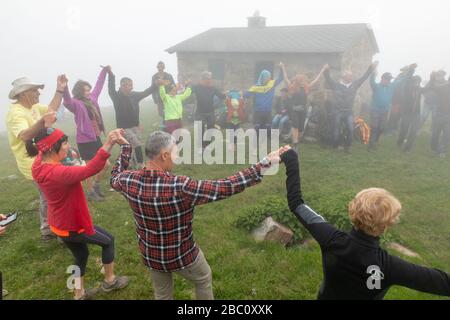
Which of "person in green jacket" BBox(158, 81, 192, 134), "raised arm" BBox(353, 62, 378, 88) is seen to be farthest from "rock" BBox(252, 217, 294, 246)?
"raised arm" BBox(353, 62, 378, 88)

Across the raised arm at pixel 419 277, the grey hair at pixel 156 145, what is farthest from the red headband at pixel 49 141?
the raised arm at pixel 419 277

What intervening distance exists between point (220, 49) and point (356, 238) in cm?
1825

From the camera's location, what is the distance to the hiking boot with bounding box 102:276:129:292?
4.46 m

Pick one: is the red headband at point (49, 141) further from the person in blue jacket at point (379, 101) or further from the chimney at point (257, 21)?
the chimney at point (257, 21)

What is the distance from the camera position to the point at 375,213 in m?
2.27

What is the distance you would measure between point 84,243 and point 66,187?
0.88m

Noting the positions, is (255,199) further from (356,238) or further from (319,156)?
(356,238)

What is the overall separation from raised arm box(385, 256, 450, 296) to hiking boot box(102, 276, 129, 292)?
11.8 feet

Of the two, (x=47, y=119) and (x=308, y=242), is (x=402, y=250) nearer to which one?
(x=308, y=242)

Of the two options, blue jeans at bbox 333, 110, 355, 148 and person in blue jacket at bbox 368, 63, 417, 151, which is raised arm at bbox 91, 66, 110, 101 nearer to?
blue jeans at bbox 333, 110, 355, 148

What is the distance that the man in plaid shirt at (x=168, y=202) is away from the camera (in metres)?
2.72

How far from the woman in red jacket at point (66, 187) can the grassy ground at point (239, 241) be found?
3.22 feet

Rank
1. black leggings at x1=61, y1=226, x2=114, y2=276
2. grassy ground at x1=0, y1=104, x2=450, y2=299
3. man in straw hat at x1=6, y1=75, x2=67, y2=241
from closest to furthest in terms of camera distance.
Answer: black leggings at x1=61, y1=226, x2=114, y2=276 < grassy ground at x1=0, y1=104, x2=450, y2=299 < man in straw hat at x1=6, y1=75, x2=67, y2=241

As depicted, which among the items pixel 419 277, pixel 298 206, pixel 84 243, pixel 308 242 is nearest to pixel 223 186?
pixel 298 206
